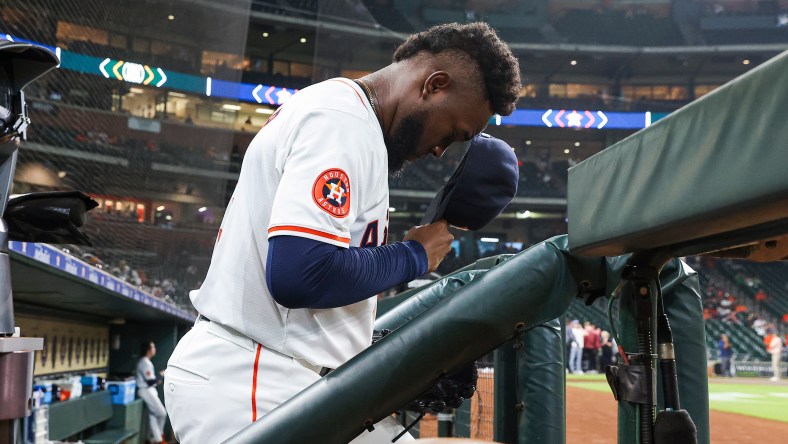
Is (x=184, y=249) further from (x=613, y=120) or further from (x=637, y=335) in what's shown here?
(x=613, y=120)

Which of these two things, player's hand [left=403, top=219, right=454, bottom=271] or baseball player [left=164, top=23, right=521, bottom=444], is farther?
player's hand [left=403, top=219, right=454, bottom=271]

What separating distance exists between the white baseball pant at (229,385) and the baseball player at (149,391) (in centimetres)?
832

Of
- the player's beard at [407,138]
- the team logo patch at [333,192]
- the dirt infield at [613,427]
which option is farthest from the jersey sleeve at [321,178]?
the dirt infield at [613,427]

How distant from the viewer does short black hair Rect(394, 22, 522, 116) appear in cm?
Result: 136

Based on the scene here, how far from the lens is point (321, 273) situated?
3.61ft

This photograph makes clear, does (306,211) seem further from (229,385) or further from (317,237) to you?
(229,385)

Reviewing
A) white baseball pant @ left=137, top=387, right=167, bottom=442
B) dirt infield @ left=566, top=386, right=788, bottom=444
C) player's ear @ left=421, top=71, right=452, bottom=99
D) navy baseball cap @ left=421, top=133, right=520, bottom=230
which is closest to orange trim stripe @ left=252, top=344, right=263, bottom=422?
navy baseball cap @ left=421, top=133, right=520, bottom=230

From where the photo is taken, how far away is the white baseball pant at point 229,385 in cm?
119

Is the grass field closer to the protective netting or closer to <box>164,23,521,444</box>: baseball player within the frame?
the protective netting

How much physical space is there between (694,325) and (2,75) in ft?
4.44

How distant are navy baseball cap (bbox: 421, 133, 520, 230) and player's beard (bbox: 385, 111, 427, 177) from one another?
3.6 inches

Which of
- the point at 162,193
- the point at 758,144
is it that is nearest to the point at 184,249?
the point at 162,193

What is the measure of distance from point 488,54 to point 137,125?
6.45 m

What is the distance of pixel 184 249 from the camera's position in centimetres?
946
